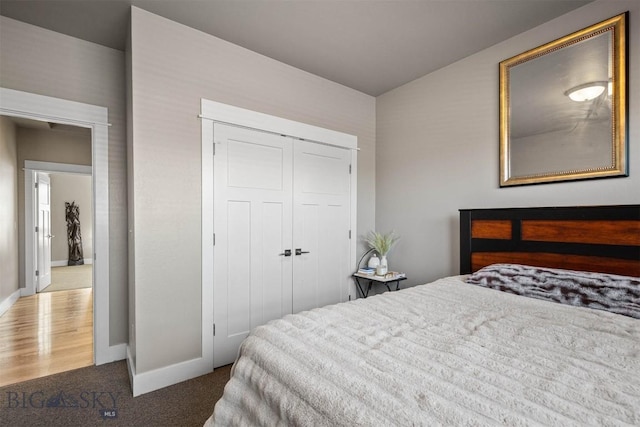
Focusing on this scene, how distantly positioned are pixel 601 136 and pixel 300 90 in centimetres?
240

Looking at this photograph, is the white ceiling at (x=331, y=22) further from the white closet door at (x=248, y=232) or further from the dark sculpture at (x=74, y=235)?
the dark sculpture at (x=74, y=235)

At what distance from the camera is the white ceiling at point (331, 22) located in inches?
82.7

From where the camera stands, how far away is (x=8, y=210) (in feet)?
13.2

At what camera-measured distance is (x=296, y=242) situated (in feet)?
9.83

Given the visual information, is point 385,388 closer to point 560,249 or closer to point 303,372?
point 303,372

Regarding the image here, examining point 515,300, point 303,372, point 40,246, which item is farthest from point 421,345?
point 40,246

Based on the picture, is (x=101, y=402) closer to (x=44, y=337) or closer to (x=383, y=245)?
(x=44, y=337)

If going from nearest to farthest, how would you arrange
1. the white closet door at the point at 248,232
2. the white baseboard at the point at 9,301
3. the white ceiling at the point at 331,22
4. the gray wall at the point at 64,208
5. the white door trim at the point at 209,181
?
the white ceiling at the point at 331,22, the white door trim at the point at 209,181, the white closet door at the point at 248,232, the white baseboard at the point at 9,301, the gray wall at the point at 64,208

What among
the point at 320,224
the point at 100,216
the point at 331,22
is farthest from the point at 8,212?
the point at 331,22

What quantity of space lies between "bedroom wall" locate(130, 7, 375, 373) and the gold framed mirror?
2224 mm

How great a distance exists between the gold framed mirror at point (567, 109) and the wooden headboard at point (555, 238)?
28cm

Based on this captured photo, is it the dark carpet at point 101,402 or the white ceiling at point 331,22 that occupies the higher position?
the white ceiling at point 331,22

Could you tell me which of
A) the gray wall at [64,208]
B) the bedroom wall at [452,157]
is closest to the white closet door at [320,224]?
the bedroom wall at [452,157]

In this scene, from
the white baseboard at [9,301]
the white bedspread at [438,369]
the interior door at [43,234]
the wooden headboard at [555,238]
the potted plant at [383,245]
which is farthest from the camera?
the interior door at [43,234]
